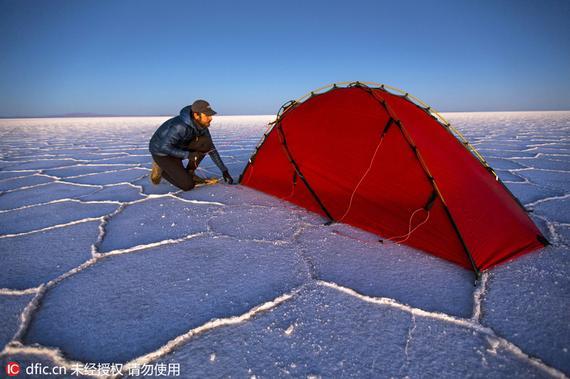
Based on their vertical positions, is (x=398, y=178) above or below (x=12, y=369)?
above

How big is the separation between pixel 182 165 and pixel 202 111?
756 millimetres

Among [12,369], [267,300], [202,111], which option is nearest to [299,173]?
[202,111]

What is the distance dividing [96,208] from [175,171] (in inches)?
33.7

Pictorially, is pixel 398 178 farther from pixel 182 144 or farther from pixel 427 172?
pixel 182 144

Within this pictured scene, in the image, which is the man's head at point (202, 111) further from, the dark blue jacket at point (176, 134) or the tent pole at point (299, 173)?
the tent pole at point (299, 173)

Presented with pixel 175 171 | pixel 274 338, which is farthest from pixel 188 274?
pixel 175 171

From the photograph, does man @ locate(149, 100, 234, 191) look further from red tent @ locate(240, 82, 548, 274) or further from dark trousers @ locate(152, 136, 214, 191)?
red tent @ locate(240, 82, 548, 274)

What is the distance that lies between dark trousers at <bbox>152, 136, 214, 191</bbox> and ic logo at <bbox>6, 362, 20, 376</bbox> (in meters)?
2.39

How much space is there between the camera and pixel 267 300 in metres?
1.52

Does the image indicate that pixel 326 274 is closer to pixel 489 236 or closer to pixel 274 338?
pixel 274 338

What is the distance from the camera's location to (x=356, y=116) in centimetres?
240

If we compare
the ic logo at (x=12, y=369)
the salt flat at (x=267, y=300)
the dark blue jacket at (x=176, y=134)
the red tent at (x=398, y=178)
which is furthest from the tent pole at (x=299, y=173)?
the ic logo at (x=12, y=369)

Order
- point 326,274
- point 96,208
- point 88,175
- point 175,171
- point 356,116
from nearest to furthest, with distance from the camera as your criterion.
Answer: point 326,274, point 356,116, point 96,208, point 175,171, point 88,175

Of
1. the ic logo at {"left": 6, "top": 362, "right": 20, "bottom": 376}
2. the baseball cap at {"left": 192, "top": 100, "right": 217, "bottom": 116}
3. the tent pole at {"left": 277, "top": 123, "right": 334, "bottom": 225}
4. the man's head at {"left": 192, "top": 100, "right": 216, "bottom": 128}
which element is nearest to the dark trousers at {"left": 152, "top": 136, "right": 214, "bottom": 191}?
the man's head at {"left": 192, "top": 100, "right": 216, "bottom": 128}
